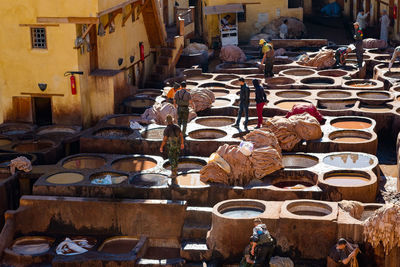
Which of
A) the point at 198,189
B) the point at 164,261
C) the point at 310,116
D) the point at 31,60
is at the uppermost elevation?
the point at 31,60

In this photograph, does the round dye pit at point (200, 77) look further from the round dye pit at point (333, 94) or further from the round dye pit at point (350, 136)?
the round dye pit at point (350, 136)

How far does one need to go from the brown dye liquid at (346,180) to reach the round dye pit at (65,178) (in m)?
6.25

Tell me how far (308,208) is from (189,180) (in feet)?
10.7

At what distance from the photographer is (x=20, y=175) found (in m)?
18.0

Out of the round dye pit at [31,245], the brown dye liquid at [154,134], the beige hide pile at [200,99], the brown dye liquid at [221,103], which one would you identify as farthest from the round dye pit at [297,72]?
the round dye pit at [31,245]

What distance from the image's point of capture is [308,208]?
49.9 ft

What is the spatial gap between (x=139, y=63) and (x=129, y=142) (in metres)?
7.93

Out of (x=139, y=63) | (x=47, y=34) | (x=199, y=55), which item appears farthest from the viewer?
(x=199, y=55)

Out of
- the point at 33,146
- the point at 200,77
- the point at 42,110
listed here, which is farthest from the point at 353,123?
the point at 42,110

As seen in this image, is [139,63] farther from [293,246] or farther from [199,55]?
[293,246]

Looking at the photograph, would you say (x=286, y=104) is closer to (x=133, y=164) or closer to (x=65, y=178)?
(x=133, y=164)

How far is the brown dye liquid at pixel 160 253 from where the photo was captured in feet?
51.6

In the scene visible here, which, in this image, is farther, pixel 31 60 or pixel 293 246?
pixel 31 60

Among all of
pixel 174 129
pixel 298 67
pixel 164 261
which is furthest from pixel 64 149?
pixel 298 67
